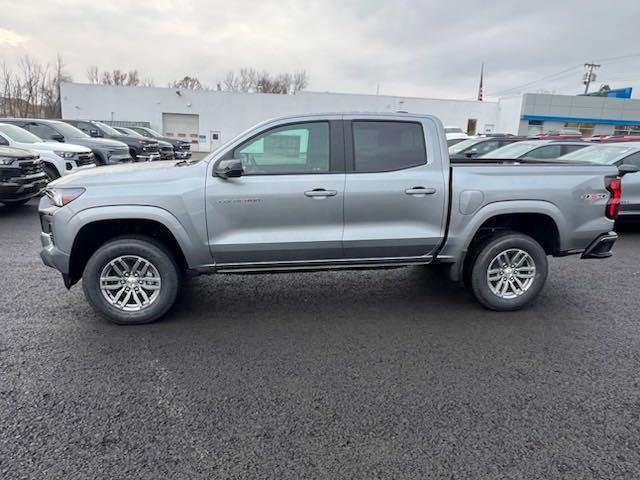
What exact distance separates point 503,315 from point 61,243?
4.23 metres

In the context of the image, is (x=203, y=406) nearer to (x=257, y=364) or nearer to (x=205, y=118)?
(x=257, y=364)

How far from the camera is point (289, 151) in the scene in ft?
13.3

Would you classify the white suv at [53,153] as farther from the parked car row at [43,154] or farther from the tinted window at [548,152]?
the tinted window at [548,152]

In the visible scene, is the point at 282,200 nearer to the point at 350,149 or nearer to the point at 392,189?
the point at 350,149

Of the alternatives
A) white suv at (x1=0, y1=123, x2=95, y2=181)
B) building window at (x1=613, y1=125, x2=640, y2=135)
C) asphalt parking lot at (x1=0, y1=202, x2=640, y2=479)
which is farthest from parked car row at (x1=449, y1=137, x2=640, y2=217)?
building window at (x1=613, y1=125, x2=640, y2=135)

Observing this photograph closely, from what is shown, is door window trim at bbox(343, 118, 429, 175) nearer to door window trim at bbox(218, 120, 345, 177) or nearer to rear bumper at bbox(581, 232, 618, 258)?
door window trim at bbox(218, 120, 345, 177)

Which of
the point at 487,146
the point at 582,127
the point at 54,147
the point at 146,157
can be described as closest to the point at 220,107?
the point at 146,157

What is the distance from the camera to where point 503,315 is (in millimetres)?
4348

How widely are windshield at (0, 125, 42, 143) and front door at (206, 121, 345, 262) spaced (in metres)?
9.44

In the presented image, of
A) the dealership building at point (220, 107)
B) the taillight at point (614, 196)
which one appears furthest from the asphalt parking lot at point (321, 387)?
the dealership building at point (220, 107)

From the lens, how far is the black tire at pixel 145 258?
3824 millimetres

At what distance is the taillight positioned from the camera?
4.30 m

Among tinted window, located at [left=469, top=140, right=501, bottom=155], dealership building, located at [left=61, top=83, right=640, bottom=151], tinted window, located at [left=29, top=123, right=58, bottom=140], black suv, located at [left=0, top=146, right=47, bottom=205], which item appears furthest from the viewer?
dealership building, located at [left=61, top=83, right=640, bottom=151]

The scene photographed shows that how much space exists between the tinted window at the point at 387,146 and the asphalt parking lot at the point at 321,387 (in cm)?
148
